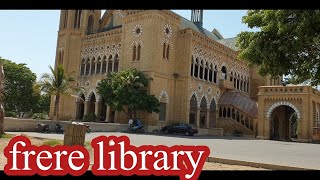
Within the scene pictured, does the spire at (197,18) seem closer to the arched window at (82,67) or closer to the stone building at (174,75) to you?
the stone building at (174,75)

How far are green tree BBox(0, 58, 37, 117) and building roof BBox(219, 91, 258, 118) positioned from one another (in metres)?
22.1

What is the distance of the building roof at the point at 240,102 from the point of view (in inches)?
1499

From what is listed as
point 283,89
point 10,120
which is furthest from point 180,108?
point 10,120

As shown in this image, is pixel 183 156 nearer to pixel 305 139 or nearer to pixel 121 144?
pixel 121 144

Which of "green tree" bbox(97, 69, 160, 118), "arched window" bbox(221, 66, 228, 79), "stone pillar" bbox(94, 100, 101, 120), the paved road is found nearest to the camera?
the paved road

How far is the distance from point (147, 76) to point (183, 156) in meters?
26.1

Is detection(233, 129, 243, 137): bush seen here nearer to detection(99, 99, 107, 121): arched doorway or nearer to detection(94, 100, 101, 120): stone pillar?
detection(99, 99, 107, 121): arched doorway

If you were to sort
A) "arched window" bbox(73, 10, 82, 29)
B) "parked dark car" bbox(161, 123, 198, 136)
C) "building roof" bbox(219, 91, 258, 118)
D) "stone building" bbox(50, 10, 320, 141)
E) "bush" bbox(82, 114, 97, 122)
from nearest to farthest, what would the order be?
"parked dark car" bbox(161, 123, 198, 136) → "stone building" bbox(50, 10, 320, 141) → "bush" bbox(82, 114, 97, 122) → "building roof" bbox(219, 91, 258, 118) → "arched window" bbox(73, 10, 82, 29)

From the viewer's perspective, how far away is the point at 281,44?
390 inches

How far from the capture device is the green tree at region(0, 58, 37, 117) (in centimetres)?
4278

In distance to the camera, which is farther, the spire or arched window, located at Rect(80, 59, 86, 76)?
the spire

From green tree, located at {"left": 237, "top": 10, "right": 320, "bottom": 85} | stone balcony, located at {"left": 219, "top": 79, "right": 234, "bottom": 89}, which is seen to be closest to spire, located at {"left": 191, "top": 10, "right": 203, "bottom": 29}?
stone balcony, located at {"left": 219, "top": 79, "right": 234, "bottom": 89}

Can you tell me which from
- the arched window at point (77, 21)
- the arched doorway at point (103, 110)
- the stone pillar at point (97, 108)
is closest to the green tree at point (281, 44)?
the stone pillar at point (97, 108)
